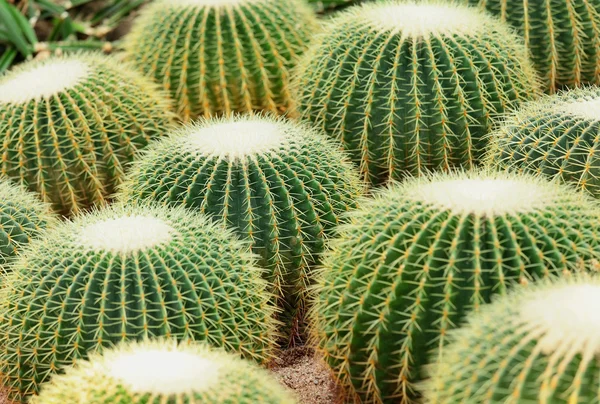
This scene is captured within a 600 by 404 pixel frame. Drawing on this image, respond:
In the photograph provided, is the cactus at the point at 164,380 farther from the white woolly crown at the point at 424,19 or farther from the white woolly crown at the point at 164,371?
the white woolly crown at the point at 424,19

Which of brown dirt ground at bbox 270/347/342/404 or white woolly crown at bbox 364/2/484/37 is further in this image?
white woolly crown at bbox 364/2/484/37

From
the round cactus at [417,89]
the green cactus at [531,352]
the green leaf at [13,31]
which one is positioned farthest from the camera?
the green leaf at [13,31]

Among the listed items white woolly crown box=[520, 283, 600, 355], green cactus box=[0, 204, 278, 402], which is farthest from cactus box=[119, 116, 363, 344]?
white woolly crown box=[520, 283, 600, 355]

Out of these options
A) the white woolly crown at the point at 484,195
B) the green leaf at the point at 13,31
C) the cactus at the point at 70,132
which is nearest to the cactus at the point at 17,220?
the cactus at the point at 70,132

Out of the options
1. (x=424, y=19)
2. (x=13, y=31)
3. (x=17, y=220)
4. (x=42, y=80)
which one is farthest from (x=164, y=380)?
(x=13, y=31)

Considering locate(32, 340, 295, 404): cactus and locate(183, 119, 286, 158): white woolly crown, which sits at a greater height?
locate(183, 119, 286, 158): white woolly crown

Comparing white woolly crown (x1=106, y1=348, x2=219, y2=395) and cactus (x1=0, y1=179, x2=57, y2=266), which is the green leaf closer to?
cactus (x1=0, y1=179, x2=57, y2=266)
